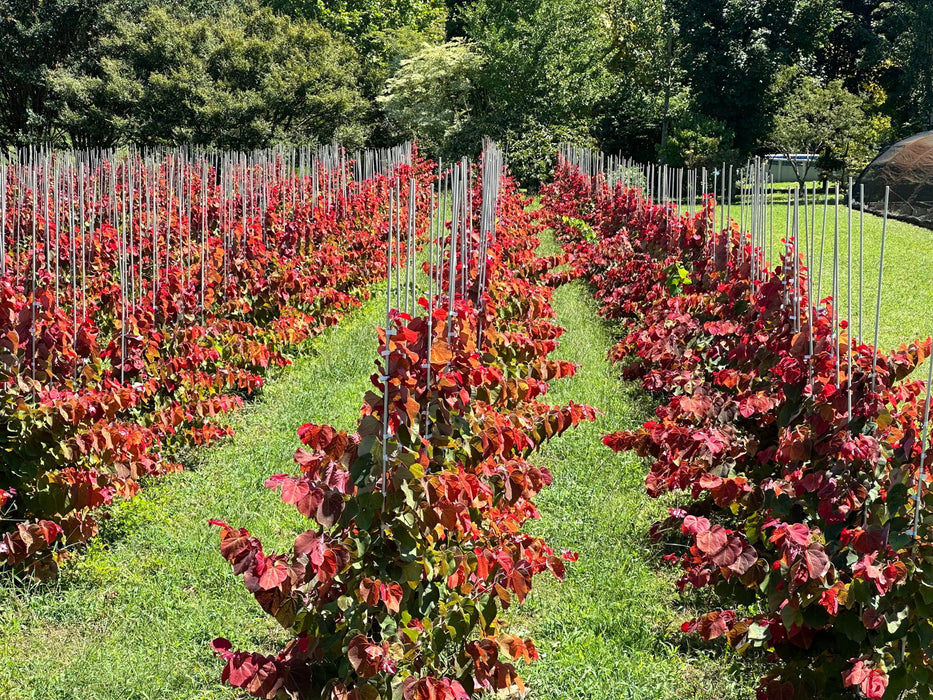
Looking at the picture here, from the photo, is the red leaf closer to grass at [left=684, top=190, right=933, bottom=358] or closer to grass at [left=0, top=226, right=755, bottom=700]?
grass at [left=0, top=226, right=755, bottom=700]

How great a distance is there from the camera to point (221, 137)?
29734mm

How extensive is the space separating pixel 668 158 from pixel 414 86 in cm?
901

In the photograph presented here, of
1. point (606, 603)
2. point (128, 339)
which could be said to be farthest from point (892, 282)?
point (128, 339)

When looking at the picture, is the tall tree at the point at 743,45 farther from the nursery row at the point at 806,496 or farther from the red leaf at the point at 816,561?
the red leaf at the point at 816,561

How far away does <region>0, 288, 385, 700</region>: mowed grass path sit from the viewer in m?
3.92

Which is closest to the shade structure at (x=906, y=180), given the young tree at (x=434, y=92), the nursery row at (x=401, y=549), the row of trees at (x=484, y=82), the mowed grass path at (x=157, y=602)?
the row of trees at (x=484, y=82)

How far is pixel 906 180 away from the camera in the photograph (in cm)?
2239

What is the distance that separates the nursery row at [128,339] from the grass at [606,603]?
1976mm

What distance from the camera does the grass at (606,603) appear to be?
3965 millimetres

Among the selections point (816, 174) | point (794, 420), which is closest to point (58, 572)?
point (794, 420)

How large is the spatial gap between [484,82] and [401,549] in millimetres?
28553

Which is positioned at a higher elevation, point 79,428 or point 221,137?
point 221,137

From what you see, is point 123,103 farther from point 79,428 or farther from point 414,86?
point 79,428

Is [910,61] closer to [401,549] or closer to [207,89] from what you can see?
[207,89]
